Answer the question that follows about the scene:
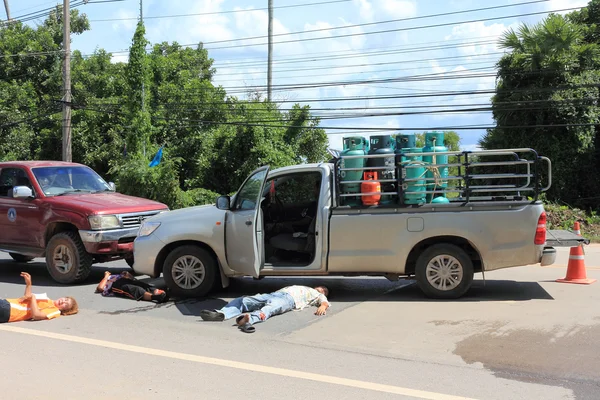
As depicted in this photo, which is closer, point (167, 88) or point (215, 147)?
point (215, 147)

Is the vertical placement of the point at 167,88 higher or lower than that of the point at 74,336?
higher

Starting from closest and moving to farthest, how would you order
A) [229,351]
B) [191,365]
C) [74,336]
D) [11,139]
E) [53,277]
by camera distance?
[191,365] < [229,351] < [74,336] < [53,277] < [11,139]

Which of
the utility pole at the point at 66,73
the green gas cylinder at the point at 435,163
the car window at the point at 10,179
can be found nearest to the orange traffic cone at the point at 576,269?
the green gas cylinder at the point at 435,163

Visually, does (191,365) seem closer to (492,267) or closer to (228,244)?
(228,244)

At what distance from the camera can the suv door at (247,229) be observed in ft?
27.1

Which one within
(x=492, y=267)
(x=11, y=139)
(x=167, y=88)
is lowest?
(x=492, y=267)

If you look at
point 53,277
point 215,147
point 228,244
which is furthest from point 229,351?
point 215,147

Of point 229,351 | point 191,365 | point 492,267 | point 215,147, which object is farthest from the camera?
point 215,147

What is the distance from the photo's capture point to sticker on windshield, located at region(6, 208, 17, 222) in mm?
10633

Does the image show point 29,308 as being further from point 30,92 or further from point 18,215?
point 30,92

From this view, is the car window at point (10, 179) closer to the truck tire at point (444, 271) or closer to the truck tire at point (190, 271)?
the truck tire at point (190, 271)

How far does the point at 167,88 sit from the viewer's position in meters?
32.8

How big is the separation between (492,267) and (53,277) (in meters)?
6.99

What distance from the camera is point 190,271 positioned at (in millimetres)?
8766
